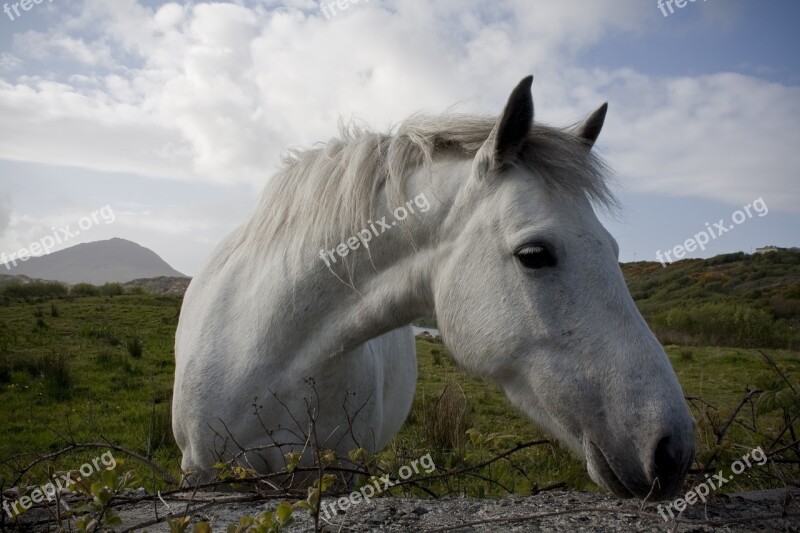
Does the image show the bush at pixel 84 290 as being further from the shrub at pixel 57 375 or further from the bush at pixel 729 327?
the bush at pixel 729 327

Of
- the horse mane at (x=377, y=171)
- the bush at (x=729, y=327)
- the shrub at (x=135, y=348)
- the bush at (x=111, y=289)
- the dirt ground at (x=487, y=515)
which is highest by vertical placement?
the bush at (x=111, y=289)

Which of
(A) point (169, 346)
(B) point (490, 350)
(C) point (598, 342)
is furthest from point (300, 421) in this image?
(A) point (169, 346)

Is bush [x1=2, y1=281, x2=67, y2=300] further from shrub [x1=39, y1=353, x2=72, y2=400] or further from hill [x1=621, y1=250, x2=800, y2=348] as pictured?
hill [x1=621, y1=250, x2=800, y2=348]

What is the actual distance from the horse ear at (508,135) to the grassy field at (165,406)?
4.57 feet

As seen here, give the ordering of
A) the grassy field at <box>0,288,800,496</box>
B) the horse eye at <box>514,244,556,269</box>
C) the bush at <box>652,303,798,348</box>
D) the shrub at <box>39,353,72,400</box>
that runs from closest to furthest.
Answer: the horse eye at <box>514,244,556,269</box> → the grassy field at <box>0,288,800,496</box> → the shrub at <box>39,353,72,400</box> → the bush at <box>652,303,798,348</box>

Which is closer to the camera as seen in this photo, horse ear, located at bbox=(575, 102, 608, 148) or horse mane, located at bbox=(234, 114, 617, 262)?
horse mane, located at bbox=(234, 114, 617, 262)

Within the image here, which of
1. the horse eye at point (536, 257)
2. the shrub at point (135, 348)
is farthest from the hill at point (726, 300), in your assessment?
the horse eye at point (536, 257)

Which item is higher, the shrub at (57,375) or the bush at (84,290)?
the bush at (84,290)

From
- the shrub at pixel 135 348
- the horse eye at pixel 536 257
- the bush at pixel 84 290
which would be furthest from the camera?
the bush at pixel 84 290

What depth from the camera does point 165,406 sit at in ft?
23.2

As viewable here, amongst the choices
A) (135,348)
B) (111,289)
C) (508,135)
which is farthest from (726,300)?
(111,289)

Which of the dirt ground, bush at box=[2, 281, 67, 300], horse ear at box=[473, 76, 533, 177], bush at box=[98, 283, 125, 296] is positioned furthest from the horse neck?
bush at box=[98, 283, 125, 296]

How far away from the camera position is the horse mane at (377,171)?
231 centimetres

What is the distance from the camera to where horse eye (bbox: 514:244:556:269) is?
2.06m
